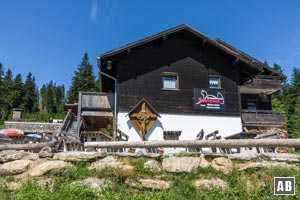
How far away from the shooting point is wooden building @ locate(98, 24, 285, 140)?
17.0 m

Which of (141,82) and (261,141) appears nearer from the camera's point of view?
(261,141)

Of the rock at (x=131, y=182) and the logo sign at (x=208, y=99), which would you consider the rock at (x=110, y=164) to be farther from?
the logo sign at (x=208, y=99)

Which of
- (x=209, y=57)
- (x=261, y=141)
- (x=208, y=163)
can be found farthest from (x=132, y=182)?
(x=209, y=57)

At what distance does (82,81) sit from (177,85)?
131 ft

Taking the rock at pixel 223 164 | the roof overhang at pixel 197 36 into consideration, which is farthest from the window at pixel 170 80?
the rock at pixel 223 164

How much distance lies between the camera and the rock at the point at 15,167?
23.0 ft

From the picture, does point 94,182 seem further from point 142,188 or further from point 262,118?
point 262,118

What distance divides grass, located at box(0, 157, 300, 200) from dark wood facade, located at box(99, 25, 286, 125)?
9.99 m

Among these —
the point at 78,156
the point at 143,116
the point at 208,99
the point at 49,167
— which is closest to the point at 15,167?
the point at 49,167

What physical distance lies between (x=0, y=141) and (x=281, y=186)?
42.4 feet

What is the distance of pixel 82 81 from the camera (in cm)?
5506

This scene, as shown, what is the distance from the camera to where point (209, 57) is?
19.4 meters

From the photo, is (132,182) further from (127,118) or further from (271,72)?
(271,72)

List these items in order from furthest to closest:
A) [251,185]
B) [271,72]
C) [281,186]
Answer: [271,72] < [251,185] < [281,186]
